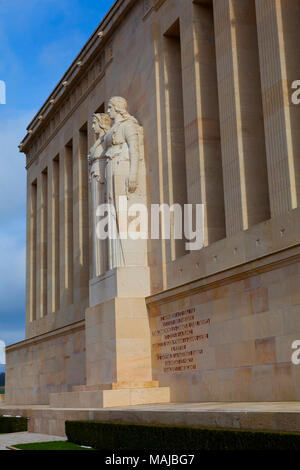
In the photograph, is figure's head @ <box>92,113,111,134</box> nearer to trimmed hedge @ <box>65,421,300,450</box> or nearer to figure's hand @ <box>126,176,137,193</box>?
figure's hand @ <box>126,176,137,193</box>

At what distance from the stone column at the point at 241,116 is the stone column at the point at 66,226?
1435 cm

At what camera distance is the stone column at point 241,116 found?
58.4 feet

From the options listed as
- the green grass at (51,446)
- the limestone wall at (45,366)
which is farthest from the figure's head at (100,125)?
the green grass at (51,446)

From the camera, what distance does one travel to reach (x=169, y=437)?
12.3 meters

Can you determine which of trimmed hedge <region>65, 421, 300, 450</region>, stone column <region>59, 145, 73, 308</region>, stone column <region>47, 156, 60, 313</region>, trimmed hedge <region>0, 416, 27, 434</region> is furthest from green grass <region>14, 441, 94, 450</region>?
stone column <region>47, 156, 60, 313</region>

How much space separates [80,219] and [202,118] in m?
11.0

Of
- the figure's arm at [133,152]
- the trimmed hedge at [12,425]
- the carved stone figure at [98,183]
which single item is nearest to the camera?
the trimmed hedge at [12,425]

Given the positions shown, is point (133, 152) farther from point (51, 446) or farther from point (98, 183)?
point (51, 446)

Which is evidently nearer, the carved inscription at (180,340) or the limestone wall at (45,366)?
the carved inscription at (180,340)

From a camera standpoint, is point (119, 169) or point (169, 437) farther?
point (119, 169)

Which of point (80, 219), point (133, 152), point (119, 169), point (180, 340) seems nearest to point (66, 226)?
point (80, 219)

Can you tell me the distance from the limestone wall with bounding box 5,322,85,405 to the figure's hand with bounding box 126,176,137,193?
638cm

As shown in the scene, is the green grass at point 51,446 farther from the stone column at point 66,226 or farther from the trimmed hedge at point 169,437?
the stone column at point 66,226

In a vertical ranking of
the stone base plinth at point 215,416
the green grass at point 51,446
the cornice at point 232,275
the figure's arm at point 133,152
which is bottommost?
the green grass at point 51,446
